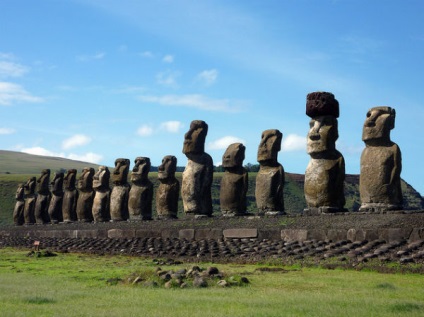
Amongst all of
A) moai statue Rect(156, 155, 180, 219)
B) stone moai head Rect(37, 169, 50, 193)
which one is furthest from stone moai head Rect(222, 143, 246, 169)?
stone moai head Rect(37, 169, 50, 193)

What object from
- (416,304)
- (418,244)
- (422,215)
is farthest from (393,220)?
(416,304)

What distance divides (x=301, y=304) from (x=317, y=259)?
485 cm

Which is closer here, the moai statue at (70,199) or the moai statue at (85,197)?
the moai statue at (85,197)

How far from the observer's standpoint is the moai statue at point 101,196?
92.2 ft

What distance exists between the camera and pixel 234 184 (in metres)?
20.9

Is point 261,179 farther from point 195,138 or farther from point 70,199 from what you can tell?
point 70,199

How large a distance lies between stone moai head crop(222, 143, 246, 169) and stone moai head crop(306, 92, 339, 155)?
372cm

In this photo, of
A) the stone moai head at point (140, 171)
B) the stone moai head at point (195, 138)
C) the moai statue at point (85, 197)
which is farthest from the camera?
the moai statue at point (85, 197)

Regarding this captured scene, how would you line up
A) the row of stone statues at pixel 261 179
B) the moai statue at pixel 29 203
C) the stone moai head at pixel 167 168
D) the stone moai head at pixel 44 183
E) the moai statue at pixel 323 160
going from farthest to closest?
the moai statue at pixel 29 203
the stone moai head at pixel 44 183
the stone moai head at pixel 167 168
the moai statue at pixel 323 160
the row of stone statues at pixel 261 179

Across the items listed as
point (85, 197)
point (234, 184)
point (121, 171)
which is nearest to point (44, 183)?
point (85, 197)

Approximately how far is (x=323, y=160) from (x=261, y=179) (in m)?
2.62

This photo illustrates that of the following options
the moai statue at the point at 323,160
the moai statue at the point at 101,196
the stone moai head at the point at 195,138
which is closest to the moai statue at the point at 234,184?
Result: the stone moai head at the point at 195,138

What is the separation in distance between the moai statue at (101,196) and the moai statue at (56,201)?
177 inches

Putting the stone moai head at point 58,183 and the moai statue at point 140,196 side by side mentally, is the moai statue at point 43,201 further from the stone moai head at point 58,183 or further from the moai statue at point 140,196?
the moai statue at point 140,196
